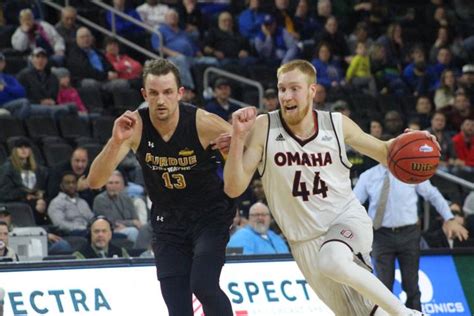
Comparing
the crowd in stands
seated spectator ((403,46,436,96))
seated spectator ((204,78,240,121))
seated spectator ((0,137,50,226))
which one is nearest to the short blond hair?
the crowd in stands

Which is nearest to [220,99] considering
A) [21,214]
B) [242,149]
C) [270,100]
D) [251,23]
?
A: [270,100]

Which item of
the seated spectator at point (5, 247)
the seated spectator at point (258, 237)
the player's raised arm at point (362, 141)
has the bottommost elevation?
the seated spectator at point (258, 237)

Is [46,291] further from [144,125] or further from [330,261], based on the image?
[330,261]

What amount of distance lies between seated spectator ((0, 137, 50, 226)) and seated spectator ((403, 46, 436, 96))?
24.5 ft

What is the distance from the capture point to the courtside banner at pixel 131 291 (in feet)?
34.0

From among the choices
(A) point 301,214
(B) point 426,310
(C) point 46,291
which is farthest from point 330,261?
(B) point 426,310

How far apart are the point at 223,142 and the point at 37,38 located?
30.4 feet

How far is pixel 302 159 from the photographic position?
25.0ft

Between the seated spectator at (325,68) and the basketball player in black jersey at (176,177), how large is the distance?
33.8ft

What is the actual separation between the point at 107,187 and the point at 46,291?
302 cm

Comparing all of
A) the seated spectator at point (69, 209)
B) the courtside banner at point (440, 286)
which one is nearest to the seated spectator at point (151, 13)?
the seated spectator at point (69, 209)

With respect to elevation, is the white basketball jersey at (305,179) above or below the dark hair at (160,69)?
below

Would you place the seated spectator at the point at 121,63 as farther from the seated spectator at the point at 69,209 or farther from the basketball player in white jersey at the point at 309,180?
the basketball player in white jersey at the point at 309,180

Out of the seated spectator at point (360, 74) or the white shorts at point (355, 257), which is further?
the seated spectator at point (360, 74)
